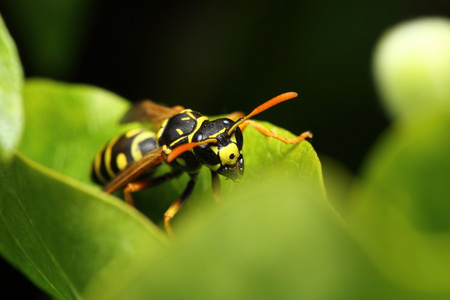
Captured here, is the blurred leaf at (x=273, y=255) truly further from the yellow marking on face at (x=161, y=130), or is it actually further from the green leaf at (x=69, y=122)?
the yellow marking on face at (x=161, y=130)

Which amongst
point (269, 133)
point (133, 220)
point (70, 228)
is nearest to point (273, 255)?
point (133, 220)

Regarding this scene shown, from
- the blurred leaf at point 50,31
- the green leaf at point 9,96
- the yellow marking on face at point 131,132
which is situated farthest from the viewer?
the blurred leaf at point 50,31

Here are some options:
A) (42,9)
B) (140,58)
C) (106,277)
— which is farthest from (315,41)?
(106,277)

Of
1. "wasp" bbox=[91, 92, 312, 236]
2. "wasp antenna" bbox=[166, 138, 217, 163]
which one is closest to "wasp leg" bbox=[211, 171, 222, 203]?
"wasp" bbox=[91, 92, 312, 236]

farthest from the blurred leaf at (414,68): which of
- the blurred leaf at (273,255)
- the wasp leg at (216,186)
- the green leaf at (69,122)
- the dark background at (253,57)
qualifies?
the blurred leaf at (273,255)

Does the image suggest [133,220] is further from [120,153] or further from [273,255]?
[120,153]
